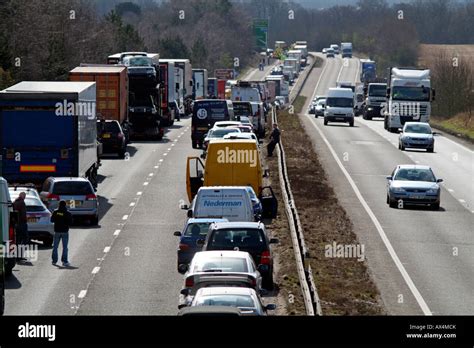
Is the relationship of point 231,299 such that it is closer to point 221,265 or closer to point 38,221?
point 221,265

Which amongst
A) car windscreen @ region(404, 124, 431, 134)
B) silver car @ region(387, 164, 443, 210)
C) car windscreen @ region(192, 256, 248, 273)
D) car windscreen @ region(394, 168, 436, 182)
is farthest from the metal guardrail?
car windscreen @ region(404, 124, 431, 134)

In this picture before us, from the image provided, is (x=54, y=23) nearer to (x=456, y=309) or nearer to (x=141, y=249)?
(x=141, y=249)

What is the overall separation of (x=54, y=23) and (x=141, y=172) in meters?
37.0

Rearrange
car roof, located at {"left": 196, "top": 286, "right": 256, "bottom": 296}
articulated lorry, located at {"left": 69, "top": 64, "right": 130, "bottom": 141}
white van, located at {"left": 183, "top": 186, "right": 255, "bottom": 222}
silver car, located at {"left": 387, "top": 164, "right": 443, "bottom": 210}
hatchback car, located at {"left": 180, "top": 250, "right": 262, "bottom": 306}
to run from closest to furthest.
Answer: car roof, located at {"left": 196, "top": 286, "right": 256, "bottom": 296} < hatchback car, located at {"left": 180, "top": 250, "right": 262, "bottom": 306} < white van, located at {"left": 183, "top": 186, "right": 255, "bottom": 222} < silver car, located at {"left": 387, "top": 164, "right": 443, "bottom": 210} < articulated lorry, located at {"left": 69, "top": 64, "right": 130, "bottom": 141}

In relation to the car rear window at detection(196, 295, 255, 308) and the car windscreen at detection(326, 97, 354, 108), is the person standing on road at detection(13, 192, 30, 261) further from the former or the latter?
the car windscreen at detection(326, 97, 354, 108)

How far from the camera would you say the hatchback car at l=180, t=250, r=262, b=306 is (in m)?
19.6

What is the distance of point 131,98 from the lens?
6438 centimetres

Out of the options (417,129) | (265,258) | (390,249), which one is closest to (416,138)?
(417,129)

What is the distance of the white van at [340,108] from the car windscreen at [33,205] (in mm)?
49134

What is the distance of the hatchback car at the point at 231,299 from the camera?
17.3m

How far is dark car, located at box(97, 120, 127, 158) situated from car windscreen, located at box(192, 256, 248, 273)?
32752 mm

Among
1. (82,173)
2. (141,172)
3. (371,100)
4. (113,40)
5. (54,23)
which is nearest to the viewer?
(82,173)

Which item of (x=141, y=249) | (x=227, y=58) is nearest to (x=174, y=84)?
(x=141, y=249)

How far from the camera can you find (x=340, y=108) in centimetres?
7969
